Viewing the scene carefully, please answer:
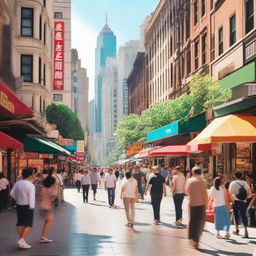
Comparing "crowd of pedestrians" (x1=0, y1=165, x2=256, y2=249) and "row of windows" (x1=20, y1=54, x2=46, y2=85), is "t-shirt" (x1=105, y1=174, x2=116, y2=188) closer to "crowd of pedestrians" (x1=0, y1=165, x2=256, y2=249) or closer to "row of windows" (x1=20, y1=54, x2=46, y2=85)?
"crowd of pedestrians" (x1=0, y1=165, x2=256, y2=249)

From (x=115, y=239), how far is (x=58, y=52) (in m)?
52.4

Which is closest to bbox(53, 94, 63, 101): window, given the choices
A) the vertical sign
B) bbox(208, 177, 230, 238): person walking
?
the vertical sign

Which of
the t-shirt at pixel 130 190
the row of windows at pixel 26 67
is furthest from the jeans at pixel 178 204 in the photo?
the row of windows at pixel 26 67

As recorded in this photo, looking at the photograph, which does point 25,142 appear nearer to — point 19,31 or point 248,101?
point 248,101

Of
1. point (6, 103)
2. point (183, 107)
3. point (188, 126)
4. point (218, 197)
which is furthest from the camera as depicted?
point (183, 107)

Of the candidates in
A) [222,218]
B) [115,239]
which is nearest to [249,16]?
[222,218]

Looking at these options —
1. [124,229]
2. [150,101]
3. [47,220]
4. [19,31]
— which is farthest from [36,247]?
[150,101]

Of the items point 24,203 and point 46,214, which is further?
point 46,214

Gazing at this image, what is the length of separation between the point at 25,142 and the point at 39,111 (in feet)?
69.3

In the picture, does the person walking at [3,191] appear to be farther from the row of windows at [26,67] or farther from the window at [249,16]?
the row of windows at [26,67]

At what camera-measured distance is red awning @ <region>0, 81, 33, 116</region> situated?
52.4ft

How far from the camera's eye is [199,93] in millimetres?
27656

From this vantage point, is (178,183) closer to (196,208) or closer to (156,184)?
(156,184)

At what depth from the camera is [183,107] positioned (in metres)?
36.5
